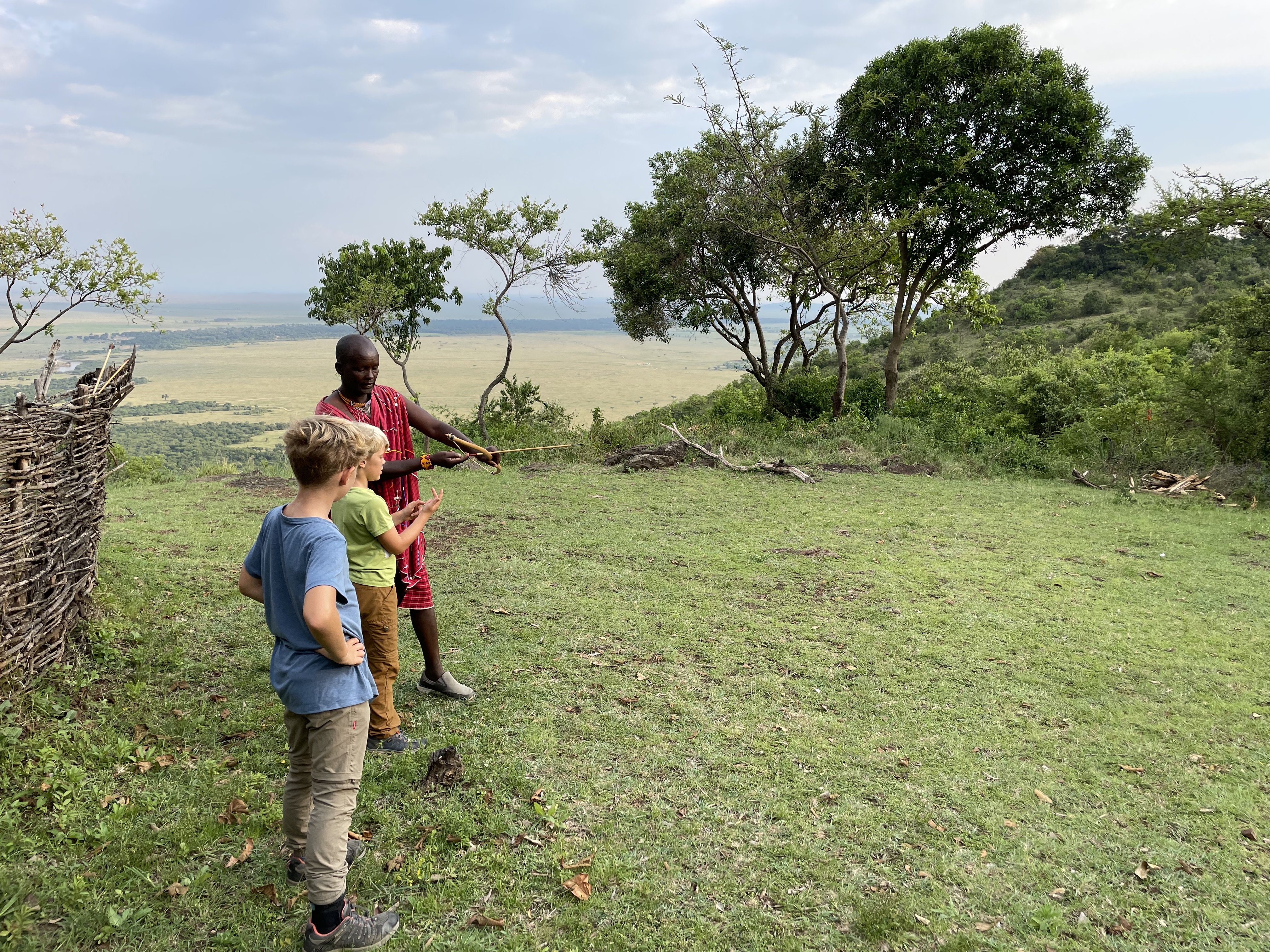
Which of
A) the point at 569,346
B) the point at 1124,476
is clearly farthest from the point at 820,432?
the point at 569,346

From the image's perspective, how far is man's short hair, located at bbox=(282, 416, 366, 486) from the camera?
232cm

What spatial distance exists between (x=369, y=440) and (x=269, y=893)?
1735 mm

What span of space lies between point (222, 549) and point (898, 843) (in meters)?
6.54

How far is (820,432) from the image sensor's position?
14.6m

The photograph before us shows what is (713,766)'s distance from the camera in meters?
3.65

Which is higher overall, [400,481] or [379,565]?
[400,481]

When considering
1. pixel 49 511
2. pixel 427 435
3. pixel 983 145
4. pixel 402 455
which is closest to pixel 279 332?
pixel 983 145

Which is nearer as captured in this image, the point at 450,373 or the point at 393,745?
the point at 393,745

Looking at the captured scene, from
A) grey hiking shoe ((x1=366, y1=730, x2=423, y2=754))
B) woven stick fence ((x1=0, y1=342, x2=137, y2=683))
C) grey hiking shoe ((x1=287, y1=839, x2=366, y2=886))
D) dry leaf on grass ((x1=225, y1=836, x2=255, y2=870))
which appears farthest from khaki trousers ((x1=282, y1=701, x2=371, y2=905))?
woven stick fence ((x1=0, y1=342, x2=137, y2=683))

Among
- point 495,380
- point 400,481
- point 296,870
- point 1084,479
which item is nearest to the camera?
point 296,870

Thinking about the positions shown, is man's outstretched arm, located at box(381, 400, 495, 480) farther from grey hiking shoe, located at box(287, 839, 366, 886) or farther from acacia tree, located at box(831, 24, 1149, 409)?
acacia tree, located at box(831, 24, 1149, 409)

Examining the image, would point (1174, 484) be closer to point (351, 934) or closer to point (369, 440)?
point (369, 440)

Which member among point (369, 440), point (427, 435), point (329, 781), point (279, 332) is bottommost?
point (329, 781)

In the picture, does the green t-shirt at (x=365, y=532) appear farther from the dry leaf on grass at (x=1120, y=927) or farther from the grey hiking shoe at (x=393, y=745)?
the dry leaf on grass at (x=1120, y=927)
